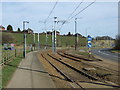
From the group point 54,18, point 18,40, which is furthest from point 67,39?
point 54,18

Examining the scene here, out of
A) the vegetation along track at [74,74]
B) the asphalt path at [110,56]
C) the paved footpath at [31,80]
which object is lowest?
the asphalt path at [110,56]

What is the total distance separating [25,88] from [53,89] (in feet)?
4.21

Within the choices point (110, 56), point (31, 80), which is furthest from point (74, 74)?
point (110, 56)

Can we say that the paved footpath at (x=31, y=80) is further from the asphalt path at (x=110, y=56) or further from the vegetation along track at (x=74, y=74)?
the asphalt path at (x=110, y=56)

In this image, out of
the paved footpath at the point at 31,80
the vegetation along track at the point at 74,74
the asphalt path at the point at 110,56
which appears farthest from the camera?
the asphalt path at the point at 110,56

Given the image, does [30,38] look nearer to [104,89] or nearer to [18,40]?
A: [18,40]

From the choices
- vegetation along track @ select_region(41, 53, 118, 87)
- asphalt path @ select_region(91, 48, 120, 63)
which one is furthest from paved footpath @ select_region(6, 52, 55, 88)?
asphalt path @ select_region(91, 48, 120, 63)

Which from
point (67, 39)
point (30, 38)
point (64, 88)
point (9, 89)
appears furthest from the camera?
point (67, 39)

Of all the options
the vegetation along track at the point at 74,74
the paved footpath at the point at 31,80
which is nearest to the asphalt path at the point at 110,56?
the vegetation along track at the point at 74,74

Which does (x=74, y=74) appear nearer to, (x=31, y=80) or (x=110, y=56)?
(x=31, y=80)

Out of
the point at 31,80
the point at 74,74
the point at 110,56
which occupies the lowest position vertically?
the point at 110,56

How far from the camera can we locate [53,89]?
381 inches

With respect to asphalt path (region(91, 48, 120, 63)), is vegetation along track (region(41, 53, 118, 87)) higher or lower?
higher

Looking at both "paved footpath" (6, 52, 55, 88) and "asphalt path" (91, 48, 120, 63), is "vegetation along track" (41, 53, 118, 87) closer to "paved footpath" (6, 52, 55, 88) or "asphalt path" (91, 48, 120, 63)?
"paved footpath" (6, 52, 55, 88)
